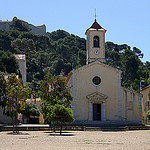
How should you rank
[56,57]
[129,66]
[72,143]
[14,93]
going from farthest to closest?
1. [56,57]
2. [129,66]
3. [14,93]
4. [72,143]

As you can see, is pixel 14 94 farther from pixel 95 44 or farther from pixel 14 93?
pixel 95 44

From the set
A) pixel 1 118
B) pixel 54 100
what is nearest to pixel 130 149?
pixel 54 100

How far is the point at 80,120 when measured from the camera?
126ft

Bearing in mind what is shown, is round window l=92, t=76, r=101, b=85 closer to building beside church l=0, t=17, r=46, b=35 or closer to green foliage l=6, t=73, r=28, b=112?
green foliage l=6, t=73, r=28, b=112

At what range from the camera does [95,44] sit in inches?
1635

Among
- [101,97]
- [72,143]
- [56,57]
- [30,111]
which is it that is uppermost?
[56,57]

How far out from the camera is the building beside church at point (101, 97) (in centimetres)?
3866

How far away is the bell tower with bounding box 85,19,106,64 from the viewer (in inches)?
1617

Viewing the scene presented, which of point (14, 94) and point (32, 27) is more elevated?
point (32, 27)

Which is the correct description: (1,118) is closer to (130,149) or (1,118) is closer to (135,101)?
(135,101)

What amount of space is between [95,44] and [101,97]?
7277 mm

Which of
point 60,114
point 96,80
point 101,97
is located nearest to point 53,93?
point 60,114

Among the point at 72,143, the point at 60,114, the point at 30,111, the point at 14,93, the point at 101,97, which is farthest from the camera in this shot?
the point at 30,111

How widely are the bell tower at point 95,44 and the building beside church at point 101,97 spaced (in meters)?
1.26
